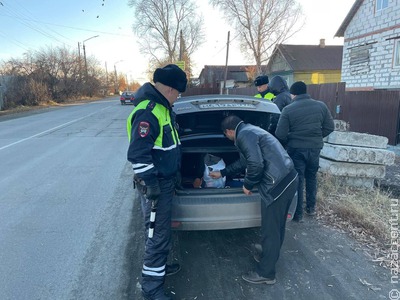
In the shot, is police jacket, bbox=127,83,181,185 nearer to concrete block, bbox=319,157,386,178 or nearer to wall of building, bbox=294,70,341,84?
concrete block, bbox=319,157,386,178

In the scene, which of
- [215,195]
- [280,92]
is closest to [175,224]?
[215,195]

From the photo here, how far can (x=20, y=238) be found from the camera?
3.80m

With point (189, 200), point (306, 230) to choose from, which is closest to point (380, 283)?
point (306, 230)

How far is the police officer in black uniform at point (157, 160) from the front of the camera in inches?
97.6

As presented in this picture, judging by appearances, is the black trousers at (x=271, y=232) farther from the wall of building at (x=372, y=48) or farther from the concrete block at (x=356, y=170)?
the wall of building at (x=372, y=48)

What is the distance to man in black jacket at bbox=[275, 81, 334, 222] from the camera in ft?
13.7

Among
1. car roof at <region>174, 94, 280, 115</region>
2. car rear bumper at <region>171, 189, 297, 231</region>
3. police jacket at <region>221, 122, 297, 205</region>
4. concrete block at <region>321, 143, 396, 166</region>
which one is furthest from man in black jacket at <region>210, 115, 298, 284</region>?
concrete block at <region>321, 143, 396, 166</region>

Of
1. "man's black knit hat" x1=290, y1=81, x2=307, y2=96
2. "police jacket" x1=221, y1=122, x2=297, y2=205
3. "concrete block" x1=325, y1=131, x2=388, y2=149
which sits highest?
"man's black knit hat" x1=290, y1=81, x2=307, y2=96

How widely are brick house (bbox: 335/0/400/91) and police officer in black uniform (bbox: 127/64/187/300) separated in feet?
48.4

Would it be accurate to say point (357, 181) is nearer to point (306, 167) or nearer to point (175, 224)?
point (306, 167)

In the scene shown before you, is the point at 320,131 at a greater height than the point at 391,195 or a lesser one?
greater

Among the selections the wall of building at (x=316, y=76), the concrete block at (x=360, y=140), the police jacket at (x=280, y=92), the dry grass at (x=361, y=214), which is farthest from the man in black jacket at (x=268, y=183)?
the wall of building at (x=316, y=76)

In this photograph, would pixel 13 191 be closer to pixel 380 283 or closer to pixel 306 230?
pixel 306 230

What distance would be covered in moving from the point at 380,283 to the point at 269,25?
38482 millimetres
